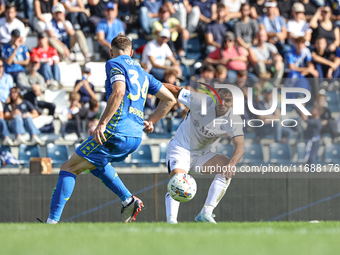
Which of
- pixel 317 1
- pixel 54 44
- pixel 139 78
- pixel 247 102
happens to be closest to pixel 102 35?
pixel 54 44

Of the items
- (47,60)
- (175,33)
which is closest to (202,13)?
(175,33)

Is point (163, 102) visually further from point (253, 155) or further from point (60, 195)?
point (253, 155)

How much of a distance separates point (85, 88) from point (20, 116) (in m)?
1.59

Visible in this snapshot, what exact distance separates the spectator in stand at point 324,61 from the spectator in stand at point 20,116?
22.1 feet

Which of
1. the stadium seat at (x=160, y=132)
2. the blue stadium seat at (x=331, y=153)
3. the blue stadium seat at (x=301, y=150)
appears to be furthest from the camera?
the stadium seat at (x=160, y=132)

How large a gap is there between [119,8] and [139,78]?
860 cm

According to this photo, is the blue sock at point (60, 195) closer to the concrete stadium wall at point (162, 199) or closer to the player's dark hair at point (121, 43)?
the player's dark hair at point (121, 43)

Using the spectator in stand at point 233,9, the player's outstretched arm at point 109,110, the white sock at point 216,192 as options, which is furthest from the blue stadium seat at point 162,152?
the player's outstretched arm at point 109,110

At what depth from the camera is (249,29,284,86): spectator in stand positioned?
1317 centimetres

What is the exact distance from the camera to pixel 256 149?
10.5m

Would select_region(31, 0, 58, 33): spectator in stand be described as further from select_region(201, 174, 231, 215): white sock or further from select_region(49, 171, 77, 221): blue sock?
select_region(49, 171, 77, 221): blue sock

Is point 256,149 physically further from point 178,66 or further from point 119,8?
point 119,8

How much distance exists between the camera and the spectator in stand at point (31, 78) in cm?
1233
